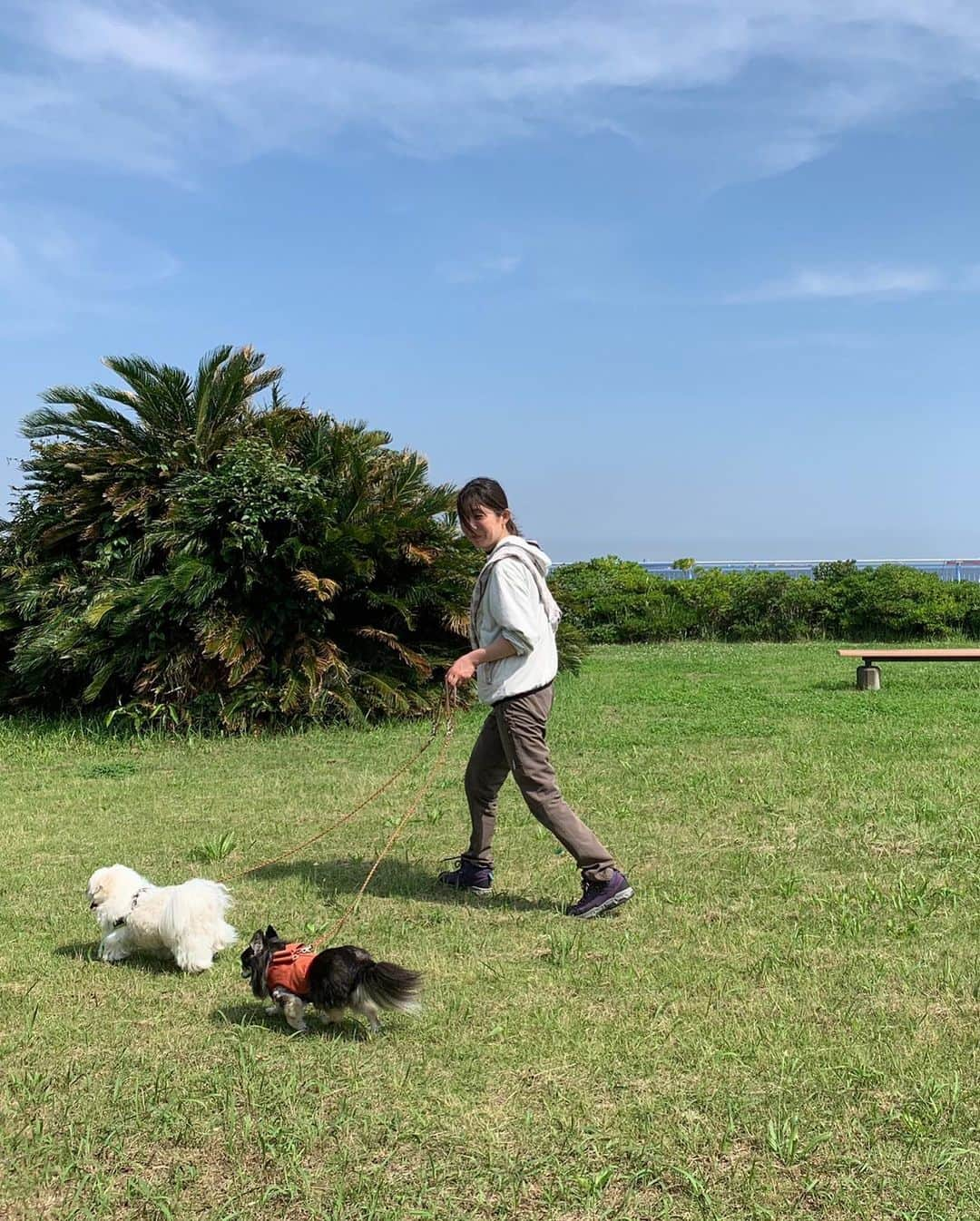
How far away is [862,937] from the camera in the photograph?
4.27 meters

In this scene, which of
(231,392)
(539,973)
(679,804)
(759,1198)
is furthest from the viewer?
(231,392)

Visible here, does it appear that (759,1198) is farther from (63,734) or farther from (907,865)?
(63,734)

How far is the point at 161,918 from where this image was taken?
409 cm

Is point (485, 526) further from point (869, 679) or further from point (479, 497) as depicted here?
point (869, 679)

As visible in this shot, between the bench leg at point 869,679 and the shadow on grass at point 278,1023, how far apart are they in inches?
344

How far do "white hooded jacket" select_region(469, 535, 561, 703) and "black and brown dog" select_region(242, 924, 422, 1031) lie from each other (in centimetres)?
151

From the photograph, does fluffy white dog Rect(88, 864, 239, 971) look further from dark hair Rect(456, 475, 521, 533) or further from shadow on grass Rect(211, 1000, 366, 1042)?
dark hair Rect(456, 475, 521, 533)

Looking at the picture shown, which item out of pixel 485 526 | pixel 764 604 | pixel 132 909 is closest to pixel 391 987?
pixel 132 909

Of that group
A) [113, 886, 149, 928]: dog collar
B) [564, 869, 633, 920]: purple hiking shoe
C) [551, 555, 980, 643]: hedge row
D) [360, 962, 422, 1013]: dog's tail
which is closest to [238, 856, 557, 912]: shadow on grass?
[564, 869, 633, 920]: purple hiking shoe

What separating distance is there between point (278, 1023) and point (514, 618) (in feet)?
5.94

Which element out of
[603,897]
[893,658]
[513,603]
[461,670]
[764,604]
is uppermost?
[513,603]

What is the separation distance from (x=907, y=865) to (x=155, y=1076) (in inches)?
139

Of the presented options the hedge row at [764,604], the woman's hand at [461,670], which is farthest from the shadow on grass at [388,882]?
the hedge row at [764,604]

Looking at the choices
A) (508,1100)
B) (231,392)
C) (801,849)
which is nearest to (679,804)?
(801,849)
